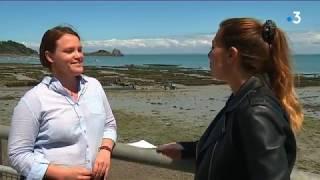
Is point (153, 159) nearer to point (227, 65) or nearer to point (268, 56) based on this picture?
point (227, 65)

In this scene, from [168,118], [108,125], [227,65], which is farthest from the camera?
[168,118]

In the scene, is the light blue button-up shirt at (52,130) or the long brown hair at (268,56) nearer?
the long brown hair at (268,56)

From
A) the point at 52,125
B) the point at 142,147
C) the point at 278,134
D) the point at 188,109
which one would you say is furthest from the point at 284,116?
the point at 188,109

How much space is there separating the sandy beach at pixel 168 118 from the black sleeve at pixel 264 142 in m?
5.91

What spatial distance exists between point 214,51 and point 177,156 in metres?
0.70

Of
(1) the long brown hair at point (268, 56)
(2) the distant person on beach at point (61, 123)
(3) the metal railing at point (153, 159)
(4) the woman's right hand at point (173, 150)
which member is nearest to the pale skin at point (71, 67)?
(2) the distant person on beach at point (61, 123)

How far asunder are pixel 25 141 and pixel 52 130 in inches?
6.4

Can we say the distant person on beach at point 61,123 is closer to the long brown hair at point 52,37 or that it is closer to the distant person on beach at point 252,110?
the long brown hair at point 52,37

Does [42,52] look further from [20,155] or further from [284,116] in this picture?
[284,116]

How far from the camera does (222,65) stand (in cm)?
232

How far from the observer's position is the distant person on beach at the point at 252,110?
6.53ft

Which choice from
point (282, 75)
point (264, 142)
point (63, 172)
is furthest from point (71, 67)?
point (264, 142)

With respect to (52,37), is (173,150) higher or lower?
lower

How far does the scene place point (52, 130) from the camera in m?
2.88
